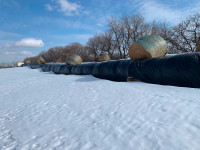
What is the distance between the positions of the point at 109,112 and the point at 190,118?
50.8 inches

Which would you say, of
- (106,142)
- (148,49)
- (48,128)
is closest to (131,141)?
(106,142)

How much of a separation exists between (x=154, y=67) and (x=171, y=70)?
62 cm

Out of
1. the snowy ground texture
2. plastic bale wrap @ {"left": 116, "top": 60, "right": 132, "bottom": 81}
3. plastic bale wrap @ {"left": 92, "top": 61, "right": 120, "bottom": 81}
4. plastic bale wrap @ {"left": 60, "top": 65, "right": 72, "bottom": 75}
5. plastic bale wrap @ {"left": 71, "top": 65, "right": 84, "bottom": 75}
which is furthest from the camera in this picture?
plastic bale wrap @ {"left": 60, "top": 65, "right": 72, "bottom": 75}

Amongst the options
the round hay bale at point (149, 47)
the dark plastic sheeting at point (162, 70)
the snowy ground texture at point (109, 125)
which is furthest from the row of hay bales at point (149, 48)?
the snowy ground texture at point (109, 125)

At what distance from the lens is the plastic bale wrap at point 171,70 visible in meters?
3.71

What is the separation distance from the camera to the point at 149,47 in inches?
203

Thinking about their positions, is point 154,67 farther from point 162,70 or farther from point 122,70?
point 122,70

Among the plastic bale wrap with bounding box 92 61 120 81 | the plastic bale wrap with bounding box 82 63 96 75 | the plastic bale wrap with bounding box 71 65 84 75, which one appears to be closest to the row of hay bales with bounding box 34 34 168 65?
the plastic bale wrap with bounding box 92 61 120 81

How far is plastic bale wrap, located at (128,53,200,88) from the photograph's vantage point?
3.71m

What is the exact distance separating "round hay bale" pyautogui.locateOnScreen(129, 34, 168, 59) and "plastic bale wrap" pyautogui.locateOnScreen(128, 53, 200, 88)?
31 centimetres

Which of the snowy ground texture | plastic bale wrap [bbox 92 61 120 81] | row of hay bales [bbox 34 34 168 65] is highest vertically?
row of hay bales [bbox 34 34 168 65]

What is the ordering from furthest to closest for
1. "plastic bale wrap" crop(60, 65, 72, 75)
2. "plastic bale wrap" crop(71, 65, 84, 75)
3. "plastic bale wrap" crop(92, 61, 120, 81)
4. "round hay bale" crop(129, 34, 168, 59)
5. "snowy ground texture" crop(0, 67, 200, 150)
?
"plastic bale wrap" crop(60, 65, 72, 75)
"plastic bale wrap" crop(71, 65, 84, 75)
"plastic bale wrap" crop(92, 61, 120, 81)
"round hay bale" crop(129, 34, 168, 59)
"snowy ground texture" crop(0, 67, 200, 150)

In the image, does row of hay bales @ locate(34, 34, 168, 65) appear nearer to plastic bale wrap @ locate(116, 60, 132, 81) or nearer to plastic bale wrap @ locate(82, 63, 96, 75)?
plastic bale wrap @ locate(116, 60, 132, 81)

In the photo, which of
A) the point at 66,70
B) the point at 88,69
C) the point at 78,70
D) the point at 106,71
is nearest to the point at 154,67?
the point at 106,71
